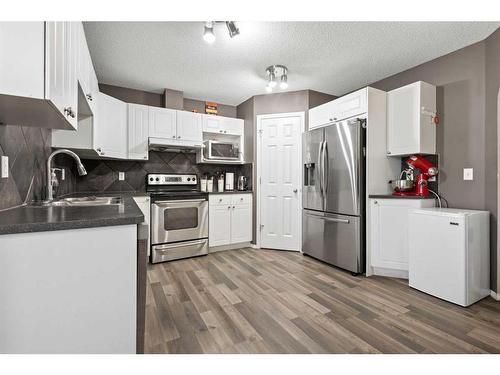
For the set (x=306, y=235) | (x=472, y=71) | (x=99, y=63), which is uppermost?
(x=99, y=63)

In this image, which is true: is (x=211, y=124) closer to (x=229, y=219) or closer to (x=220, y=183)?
(x=220, y=183)

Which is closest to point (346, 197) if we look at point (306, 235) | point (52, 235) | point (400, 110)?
point (306, 235)

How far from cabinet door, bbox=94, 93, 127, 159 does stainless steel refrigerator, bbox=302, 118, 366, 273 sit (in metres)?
2.47

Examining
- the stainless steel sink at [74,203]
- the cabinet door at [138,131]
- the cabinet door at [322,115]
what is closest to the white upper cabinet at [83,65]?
the stainless steel sink at [74,203]

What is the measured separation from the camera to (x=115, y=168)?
137 inches

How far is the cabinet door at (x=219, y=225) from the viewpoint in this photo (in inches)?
140

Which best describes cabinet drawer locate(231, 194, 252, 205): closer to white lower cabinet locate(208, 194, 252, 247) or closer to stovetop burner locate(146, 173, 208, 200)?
white lower cabinet locate(208, 194, 252, 247)

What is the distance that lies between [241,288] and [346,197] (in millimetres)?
1552

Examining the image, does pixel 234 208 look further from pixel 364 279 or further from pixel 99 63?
pixel 99 63

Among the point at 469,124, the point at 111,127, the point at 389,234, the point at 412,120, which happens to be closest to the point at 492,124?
the point at 469,124

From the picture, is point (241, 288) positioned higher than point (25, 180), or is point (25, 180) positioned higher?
point (25, 180)

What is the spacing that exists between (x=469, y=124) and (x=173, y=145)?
3.50m

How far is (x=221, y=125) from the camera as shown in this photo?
3912 mm

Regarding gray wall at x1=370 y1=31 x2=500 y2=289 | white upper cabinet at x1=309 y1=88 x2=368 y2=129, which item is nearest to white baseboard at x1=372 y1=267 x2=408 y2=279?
gray wall at x1=370 y1=31 x2=500 y2=289
